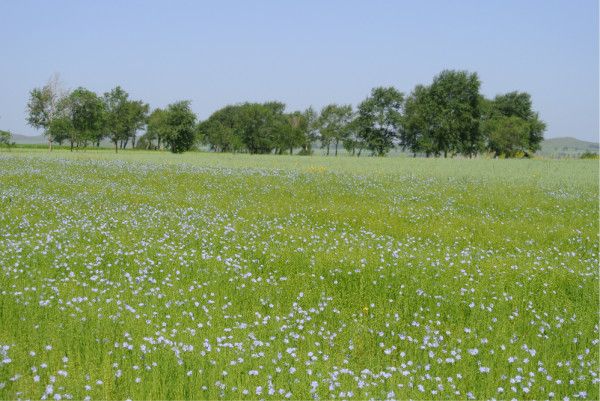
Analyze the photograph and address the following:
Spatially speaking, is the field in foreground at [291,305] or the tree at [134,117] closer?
the field in foreground at [291,305]

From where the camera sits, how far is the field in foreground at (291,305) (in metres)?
4.63

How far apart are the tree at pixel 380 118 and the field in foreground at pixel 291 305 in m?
99.2

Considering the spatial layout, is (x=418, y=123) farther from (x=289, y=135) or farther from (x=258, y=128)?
(x=258, y=128)

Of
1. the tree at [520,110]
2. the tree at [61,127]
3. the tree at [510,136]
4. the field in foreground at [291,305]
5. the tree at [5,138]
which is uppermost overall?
the tree at [520,110]

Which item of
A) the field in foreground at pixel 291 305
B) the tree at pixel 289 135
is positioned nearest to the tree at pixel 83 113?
the tree at pixel 289 135

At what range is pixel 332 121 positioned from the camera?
131000 millimetres

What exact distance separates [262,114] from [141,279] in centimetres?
12524

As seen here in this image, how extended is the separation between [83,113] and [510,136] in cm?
8518

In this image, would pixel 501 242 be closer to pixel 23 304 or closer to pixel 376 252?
pixel 376 252

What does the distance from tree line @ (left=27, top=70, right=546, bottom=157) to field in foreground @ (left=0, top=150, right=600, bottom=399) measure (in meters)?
67.2

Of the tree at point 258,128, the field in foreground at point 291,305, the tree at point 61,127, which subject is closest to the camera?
the field in foreground at point 291,305

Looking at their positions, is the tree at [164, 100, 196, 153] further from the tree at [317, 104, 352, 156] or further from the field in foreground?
the field in foreground

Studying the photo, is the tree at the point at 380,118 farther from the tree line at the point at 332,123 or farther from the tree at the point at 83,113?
the tree at the point at 83,113

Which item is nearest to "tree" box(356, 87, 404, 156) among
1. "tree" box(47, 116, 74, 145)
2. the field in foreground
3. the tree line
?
the tree line
